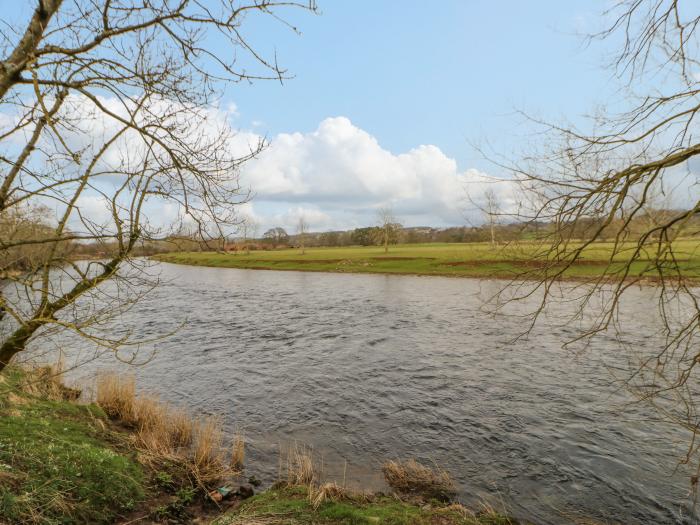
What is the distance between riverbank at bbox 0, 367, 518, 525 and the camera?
541 cm

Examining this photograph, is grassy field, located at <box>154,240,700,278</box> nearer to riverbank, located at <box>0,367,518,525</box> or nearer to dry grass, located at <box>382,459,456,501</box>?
riverbank, located at <box>0,367,518,525</box>

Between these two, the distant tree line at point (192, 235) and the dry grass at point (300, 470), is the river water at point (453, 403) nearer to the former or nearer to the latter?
the dry grass at point (300, 470)

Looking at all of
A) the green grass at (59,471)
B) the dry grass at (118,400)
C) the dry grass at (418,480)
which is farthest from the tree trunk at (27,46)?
the dry grass at (118,400)

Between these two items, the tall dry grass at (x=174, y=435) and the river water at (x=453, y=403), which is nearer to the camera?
the river water at (x=453, y=403)

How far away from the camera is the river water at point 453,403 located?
268 inches

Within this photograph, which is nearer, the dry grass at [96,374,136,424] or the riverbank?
the riverbank

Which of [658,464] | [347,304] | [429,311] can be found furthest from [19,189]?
[347,304]

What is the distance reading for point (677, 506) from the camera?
6.18m

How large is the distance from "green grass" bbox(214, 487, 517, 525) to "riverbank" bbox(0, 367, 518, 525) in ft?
0.05

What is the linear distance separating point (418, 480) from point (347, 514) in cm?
160

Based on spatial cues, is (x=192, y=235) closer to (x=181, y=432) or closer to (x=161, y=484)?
(x=161, y=484)

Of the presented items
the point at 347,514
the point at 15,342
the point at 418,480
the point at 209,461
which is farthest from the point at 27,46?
the point at 418,480

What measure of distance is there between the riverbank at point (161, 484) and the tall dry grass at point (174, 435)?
0.08 feet

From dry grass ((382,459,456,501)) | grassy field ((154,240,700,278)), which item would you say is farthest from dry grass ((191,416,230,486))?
grassy field ((154,240,700,278))
